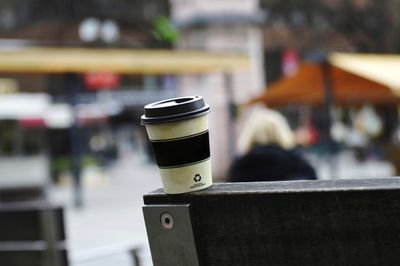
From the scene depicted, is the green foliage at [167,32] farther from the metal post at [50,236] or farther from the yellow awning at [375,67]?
the metal post at [50,236]

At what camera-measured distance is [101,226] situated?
35.8ft

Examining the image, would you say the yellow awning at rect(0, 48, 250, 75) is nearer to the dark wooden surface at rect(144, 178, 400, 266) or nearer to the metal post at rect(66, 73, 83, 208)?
the metal post at rect(66, 73, 83, 208)

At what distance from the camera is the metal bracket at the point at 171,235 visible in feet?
4.58

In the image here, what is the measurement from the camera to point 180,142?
140cm

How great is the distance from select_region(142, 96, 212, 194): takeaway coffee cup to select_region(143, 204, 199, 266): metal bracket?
0.05 metres

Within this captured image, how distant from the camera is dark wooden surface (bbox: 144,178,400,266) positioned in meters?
1.25

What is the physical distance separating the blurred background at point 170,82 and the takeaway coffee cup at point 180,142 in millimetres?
1993

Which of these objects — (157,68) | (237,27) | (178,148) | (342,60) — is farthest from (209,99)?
(178,148)

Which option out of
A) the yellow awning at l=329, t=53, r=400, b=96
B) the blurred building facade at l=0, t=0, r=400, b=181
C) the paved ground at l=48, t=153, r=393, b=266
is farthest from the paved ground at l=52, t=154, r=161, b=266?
the blurred building facade at l=0, t=0, r=400, b=181

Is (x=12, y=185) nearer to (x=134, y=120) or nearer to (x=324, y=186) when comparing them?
(x=324, y=186)

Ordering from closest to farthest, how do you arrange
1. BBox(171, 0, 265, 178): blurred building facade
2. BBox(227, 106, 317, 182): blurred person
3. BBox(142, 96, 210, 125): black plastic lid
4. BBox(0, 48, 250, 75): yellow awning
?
BBox(142, 96, 210, 125): black plastic lid → BBox(227, 106, 317, 182): blurred person → BBox(0, 48, 250, 75): yellow awning → BBox(171, 0, 265, 178): blurred building facade

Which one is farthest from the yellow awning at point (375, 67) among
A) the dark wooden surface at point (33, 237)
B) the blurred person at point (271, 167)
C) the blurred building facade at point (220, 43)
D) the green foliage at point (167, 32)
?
the green foliage at point (167, 32)

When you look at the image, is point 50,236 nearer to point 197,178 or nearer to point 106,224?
point 197,178

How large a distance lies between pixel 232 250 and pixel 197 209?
12 centimetres
